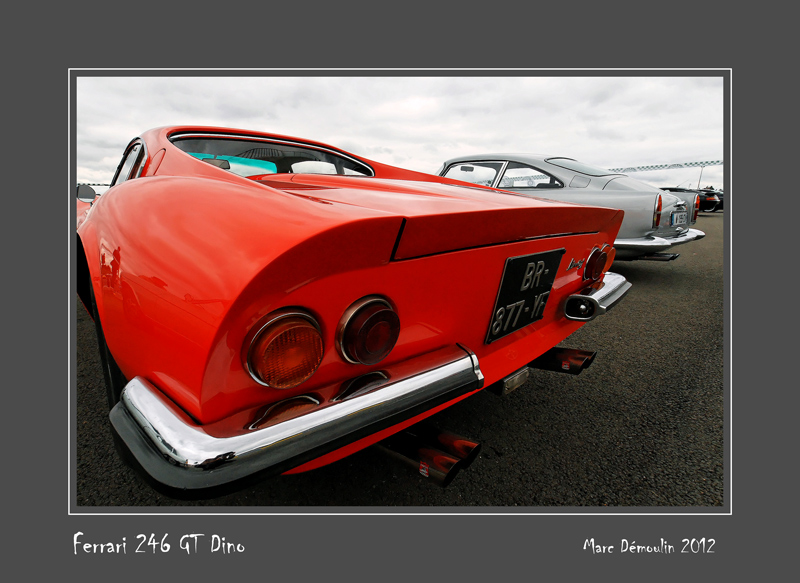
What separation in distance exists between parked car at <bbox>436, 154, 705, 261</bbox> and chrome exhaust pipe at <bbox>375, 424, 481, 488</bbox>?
4.07 meters

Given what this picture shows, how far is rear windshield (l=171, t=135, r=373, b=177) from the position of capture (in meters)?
2.21

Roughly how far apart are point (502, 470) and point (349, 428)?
1.03 m

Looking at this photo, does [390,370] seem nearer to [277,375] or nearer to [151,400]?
[277,375]

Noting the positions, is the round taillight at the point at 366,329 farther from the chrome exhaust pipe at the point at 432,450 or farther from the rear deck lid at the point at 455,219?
the chrome exhaust pipe at the point at 432,450

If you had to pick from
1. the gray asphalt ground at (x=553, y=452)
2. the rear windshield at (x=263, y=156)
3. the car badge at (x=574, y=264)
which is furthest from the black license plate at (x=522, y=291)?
the rear windshield at (x=263, y=156)

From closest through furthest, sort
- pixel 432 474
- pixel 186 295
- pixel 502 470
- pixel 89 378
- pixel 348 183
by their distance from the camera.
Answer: pixel 186 295 → pixel 432 474 → pixel 502 470 → pixel 348 183 → pixel 89 378

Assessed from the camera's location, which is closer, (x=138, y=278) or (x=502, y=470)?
(x=138, y=278)

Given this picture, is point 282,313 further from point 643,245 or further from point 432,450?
point 643,245

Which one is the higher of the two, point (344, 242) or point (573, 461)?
point (344, 242)

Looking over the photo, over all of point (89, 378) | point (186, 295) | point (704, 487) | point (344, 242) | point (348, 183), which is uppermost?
point (348, 183)

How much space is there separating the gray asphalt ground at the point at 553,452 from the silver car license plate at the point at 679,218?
2.76m

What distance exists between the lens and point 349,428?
96cm

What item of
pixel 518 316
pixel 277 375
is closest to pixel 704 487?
pixel 518 316

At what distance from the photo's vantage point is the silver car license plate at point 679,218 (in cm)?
512
